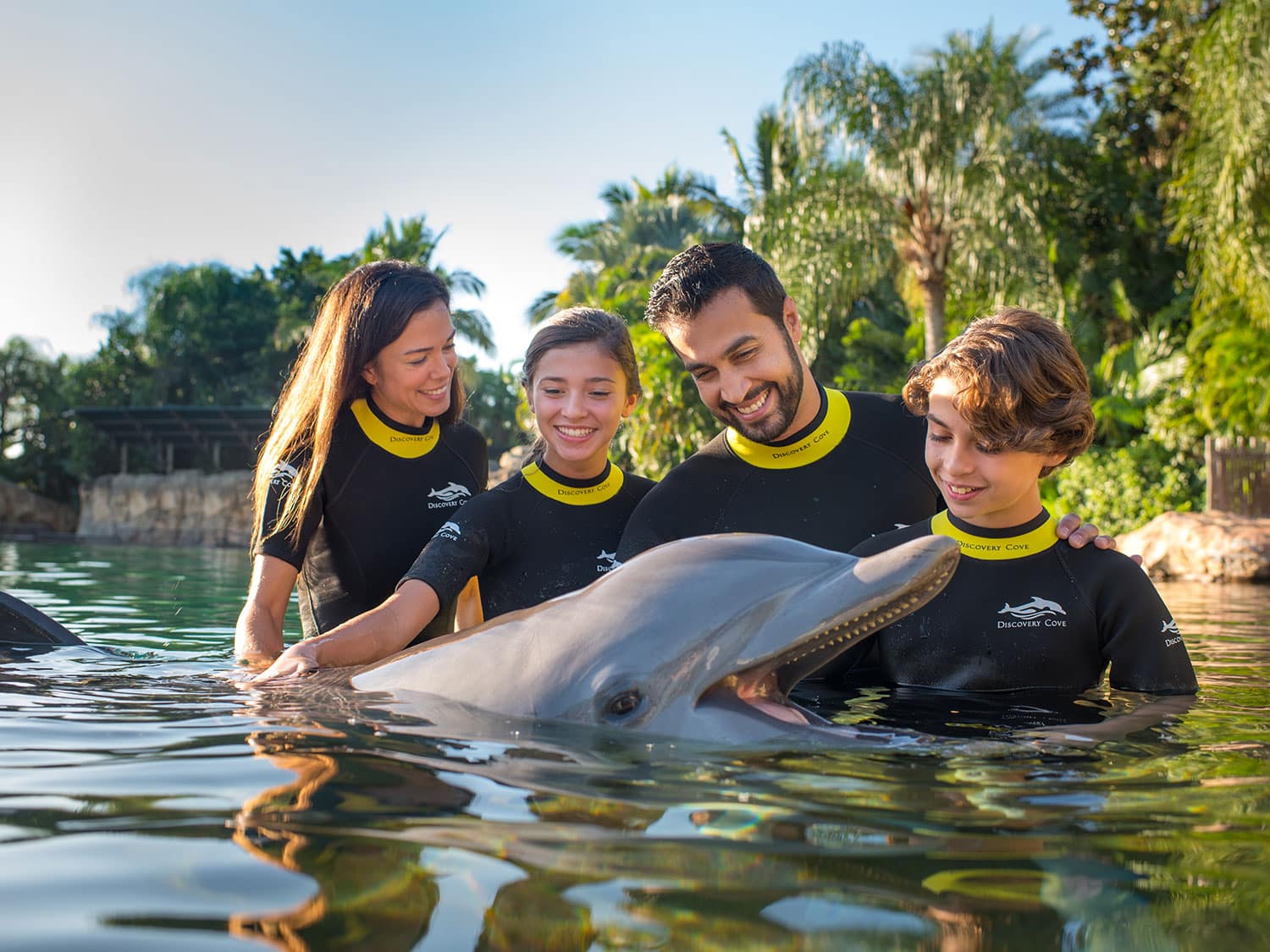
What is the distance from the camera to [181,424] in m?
35.4

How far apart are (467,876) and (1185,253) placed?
21522 mm

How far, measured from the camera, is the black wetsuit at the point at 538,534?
4148mm

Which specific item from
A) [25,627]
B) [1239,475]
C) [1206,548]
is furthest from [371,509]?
[1239,475]

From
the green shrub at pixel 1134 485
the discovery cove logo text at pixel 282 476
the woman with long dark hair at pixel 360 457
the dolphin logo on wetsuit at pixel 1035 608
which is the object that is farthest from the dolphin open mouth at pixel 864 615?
the green shrub at pixel 1134 485

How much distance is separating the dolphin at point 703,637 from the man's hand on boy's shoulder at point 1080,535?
3.94ft

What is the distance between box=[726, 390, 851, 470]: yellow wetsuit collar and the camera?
13.9 feet

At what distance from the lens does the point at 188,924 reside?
1.44 metres

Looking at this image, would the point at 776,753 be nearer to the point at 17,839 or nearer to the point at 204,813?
the point at 204,813

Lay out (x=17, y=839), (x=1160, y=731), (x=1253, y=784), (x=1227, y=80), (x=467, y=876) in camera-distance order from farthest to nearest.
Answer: (x=1227, y=80) < (x=1160, y=731) < (x=1253, y=784) < (x=17, y=839) < (x=467, y=876)

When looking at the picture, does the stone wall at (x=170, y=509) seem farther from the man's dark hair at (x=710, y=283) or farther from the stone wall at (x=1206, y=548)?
the man's dark hair at (x=710, y=283)

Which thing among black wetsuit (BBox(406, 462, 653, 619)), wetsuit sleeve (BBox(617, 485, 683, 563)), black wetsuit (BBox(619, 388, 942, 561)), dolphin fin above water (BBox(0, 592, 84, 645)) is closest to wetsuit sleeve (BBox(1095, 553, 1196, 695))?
black wetsuit (BBox(619, 388, 942, 561))

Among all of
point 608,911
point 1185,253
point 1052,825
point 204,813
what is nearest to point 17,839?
point 204,813

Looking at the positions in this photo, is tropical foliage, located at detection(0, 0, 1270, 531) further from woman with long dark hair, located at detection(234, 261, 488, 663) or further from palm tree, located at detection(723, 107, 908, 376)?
woman with long dark hair, located at detection(234, 261, 488, 663)

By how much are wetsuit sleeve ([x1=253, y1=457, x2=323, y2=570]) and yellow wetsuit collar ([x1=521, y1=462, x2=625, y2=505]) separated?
85 cm
